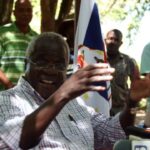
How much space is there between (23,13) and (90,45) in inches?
29.0

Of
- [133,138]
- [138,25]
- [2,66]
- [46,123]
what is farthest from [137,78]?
[138,25]

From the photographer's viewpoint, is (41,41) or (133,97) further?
(41,41)

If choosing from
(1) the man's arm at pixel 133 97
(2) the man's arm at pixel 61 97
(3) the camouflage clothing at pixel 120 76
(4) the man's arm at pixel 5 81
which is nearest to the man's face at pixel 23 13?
(4) the man's arm at pixel 5 81

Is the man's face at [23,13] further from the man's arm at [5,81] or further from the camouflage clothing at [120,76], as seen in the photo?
the camouflage clothing at [120,76]

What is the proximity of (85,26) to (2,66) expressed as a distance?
90cm

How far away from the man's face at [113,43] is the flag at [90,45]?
1.44m

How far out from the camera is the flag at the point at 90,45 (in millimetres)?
5738

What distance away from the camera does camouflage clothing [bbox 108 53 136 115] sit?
A: 706cm

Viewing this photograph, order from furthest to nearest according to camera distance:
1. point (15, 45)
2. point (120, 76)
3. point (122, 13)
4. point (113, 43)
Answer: point (122, 13) → point (113, 43) → point (120, 76) → point (15, 45)

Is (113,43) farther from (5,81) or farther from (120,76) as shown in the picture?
(5,81)

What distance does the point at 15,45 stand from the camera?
5.82 meters

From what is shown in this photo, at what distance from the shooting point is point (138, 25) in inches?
739

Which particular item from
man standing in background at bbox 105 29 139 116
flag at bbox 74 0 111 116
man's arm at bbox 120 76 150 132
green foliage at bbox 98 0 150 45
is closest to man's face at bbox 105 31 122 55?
man standing in background at bbox 105 29 139 116

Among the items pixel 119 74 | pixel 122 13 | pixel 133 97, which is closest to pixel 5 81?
pixel 119 74
